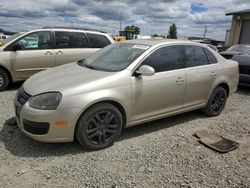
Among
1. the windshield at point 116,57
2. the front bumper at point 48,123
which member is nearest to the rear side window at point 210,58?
the windshield at point 116,57

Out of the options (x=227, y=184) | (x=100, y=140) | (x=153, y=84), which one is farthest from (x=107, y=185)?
(x=153, y=84)

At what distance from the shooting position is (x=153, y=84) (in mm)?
3945

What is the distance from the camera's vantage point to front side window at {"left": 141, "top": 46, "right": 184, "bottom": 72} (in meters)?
4.05

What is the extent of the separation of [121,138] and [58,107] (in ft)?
4.14

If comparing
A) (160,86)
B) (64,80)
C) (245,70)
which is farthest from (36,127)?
(245,70)

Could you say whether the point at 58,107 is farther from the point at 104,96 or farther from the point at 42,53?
the point at 42,53

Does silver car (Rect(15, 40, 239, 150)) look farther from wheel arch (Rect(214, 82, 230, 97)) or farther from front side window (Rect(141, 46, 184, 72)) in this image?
wheel arch (Rect(214, 82, 230, 97))

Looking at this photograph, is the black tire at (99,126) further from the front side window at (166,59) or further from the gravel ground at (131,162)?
the front side window at (166,59)

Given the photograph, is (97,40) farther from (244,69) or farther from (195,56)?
(244,69)

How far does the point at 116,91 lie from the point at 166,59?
119cm

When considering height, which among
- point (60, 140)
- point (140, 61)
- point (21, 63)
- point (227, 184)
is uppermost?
point (140, 61)

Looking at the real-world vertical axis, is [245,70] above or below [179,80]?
below

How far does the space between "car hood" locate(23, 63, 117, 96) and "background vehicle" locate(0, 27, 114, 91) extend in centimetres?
291

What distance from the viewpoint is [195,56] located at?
185 inches
